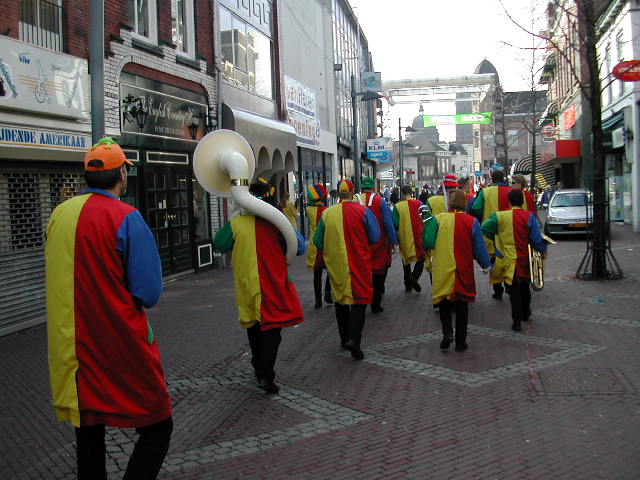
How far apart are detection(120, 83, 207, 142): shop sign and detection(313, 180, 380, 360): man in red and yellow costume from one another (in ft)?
20.9

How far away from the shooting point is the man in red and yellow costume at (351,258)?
22.0 feet

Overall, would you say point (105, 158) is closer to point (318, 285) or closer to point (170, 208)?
point (318, 285)

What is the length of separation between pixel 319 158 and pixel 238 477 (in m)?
24.7

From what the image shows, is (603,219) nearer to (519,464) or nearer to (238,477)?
(519,464)

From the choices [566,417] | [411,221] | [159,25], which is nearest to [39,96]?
[159,25]

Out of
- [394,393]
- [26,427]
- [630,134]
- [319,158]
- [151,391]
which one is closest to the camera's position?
[151,391]

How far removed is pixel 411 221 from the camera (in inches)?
421

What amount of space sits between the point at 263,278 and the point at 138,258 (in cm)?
238

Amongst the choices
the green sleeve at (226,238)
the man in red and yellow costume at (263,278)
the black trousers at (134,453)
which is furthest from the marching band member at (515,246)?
the black trousers at (134,453)

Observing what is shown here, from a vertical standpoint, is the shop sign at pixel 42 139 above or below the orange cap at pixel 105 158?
above

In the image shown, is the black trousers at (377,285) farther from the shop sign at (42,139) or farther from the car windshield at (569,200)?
the car windshield at (569,200)

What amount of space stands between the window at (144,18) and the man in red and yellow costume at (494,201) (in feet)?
23.0

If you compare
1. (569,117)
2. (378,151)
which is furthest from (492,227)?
(569,117)

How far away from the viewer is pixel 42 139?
350 inches
